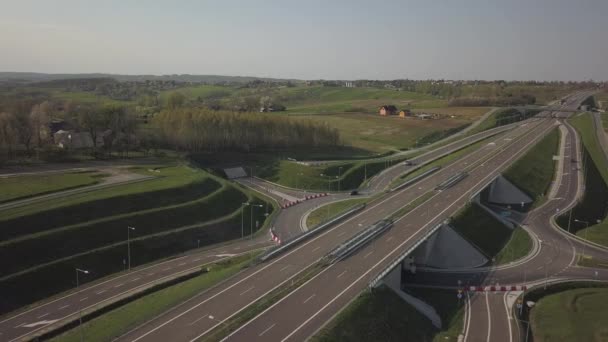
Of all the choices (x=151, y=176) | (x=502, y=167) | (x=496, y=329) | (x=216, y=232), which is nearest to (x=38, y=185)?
(x=151, y=176)

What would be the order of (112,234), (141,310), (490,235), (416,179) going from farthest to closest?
(416,179)
(490,235)
(112,234)
(141,310)

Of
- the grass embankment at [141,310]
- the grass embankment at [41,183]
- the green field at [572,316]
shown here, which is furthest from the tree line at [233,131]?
the green field at [572,316]

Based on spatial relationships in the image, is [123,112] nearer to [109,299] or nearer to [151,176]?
[151,176]

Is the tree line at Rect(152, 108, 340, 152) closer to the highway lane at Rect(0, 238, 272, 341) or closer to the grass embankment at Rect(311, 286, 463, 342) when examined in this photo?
the highway lane at Rect(0, 238, 272, 341)

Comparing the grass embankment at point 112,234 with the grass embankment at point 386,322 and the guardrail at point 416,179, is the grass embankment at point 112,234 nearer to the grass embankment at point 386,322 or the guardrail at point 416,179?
the guardrail at point 416,179

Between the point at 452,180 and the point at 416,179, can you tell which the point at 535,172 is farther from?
the point at 416,179

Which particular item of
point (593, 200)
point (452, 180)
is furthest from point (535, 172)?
point (452, 180)
